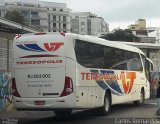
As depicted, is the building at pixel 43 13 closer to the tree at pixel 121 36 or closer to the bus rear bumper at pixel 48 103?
the tree at pixel 121 36

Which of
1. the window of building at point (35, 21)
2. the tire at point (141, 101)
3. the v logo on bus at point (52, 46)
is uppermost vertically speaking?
the window of building at point (35, 21)

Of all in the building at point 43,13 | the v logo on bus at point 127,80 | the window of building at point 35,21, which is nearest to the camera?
the v logo on bus at point 127,80

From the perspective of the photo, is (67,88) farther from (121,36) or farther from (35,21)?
(35,21)

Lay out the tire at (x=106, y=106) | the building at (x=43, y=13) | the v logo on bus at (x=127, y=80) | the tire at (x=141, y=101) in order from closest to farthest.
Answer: the tire at (x=106, y=106) → the v logo on bus at (x=127, y=80) → the tire at (x=141, y=101) → the building at (x=43, y=13)

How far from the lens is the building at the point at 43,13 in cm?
17090

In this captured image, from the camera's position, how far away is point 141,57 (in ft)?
88.9

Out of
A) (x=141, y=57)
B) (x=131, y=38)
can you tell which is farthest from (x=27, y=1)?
(x=141, y=57)

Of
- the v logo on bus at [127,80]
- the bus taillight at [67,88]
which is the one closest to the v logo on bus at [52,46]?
the bus taillight at [67,88]

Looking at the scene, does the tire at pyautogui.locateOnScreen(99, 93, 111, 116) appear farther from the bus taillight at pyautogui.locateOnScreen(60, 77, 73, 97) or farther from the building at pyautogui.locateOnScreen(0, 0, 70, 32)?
the building at pyautogui.locateOnScreen(0, 0, 70, 32)

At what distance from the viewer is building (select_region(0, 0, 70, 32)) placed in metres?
171

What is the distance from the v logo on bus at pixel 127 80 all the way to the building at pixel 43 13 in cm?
13586

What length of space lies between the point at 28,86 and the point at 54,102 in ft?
4.13

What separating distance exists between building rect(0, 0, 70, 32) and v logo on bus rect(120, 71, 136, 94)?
136m

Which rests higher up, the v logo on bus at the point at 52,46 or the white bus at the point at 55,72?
the v logo on bus at the point at 52,46
